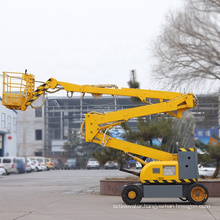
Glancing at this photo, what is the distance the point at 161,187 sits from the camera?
1662 cm

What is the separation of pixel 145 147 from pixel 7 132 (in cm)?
5107

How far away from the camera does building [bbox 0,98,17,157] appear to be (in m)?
65.2

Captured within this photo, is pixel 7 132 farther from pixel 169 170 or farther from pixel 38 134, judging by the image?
pixel 169 170

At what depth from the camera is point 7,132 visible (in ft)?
220

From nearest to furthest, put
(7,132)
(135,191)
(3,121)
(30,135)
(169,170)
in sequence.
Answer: (135,191), (169,170), (3,121), (7,132), (30,135)

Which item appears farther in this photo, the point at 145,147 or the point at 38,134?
the point at 38,134

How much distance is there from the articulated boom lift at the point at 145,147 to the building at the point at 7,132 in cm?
4638

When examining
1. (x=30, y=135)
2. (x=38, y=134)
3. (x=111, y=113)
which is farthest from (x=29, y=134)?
(x=111, y=113)

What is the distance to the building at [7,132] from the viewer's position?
65.2 metres

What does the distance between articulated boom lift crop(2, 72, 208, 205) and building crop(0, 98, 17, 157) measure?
46.4 meters

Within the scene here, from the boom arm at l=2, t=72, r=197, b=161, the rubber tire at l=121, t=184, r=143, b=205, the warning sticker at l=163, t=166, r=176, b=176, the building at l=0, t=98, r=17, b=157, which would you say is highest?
the building at l=0, t=98, r=17, b=157

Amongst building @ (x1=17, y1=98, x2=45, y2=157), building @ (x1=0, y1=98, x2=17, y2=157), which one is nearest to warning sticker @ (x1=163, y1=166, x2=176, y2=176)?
building @ (x1=0, y1=98, x2=17, y2=157)

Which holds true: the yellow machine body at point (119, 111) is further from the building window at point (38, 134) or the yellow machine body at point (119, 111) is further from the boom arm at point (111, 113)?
the building window at point (38, 134)

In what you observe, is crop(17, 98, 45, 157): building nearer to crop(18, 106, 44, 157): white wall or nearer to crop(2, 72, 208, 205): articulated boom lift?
crop(18, 106, 44, 157): white wall
